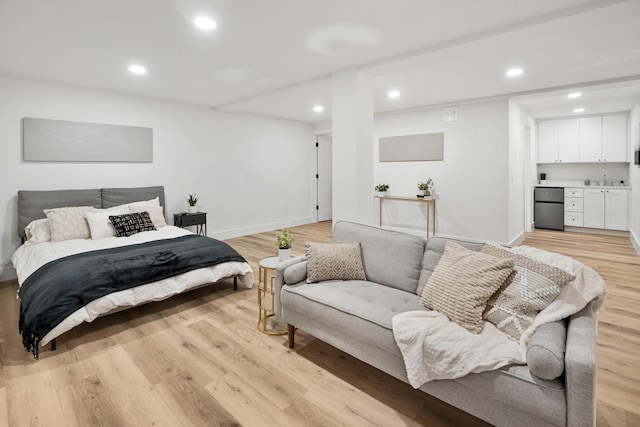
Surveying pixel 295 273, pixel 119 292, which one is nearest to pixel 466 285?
pixel 295 273

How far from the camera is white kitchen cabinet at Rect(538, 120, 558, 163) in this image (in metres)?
6.95

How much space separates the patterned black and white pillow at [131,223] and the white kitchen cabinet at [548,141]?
7.66m

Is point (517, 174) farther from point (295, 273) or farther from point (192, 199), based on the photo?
point (192, 199)

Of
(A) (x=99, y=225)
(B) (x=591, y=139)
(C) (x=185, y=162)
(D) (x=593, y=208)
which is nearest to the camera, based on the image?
(A) (x=99, y=225)

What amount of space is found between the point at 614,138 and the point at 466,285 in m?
6.90

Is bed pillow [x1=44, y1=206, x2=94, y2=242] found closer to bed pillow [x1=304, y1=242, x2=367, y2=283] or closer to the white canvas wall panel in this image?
the white canvas wall panel

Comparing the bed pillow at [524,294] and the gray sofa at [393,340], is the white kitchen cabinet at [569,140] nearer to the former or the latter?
the gray sofa at [393,340]

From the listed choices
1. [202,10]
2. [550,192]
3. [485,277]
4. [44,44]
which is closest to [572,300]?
[485,277]

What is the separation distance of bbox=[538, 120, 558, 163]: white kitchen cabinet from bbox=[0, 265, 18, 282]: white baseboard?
9.31 m

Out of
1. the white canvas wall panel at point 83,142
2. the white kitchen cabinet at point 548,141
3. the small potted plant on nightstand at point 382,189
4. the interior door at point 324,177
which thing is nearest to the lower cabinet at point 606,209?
the white kitchen cabinet at point 548,141

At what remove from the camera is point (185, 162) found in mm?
5641

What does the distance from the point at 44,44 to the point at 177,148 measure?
2536 mm

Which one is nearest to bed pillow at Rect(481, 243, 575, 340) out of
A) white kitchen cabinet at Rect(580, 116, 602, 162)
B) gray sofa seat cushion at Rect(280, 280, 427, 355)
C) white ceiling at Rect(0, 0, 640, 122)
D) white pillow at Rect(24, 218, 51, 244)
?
gray sofa seat cushion at Rect(280, 280, 427, 355)

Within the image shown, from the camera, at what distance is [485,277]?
5.82 ft
